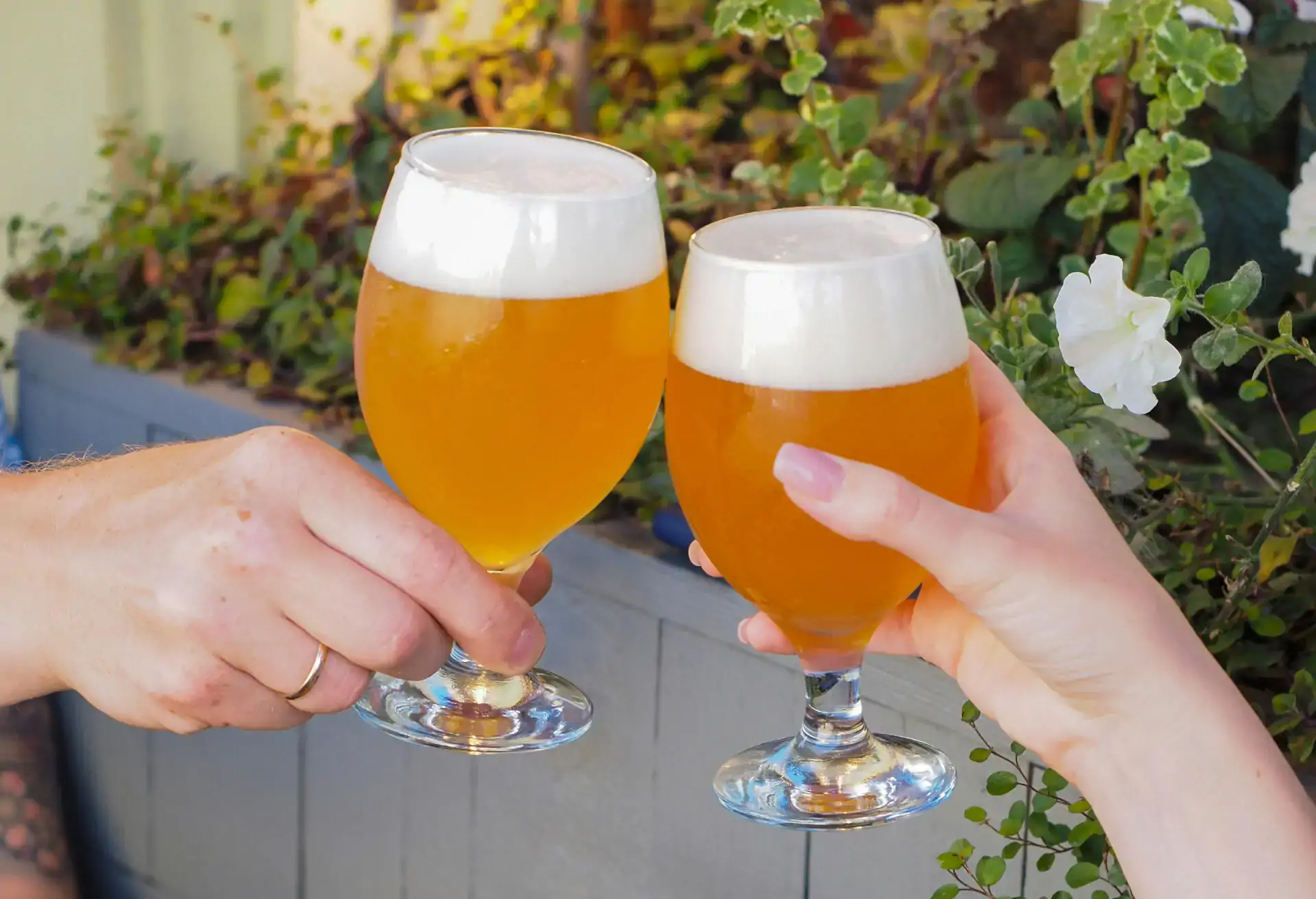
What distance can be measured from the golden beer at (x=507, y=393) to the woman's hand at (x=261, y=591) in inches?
2.2

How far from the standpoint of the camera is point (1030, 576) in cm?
84

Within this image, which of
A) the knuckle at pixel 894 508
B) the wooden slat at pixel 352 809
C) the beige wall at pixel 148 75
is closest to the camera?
the knuckle at pixel 894 508

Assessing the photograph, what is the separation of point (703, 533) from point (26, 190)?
223 centimetres

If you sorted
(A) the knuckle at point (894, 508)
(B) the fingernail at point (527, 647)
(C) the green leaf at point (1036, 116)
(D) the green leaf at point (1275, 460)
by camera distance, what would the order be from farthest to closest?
(C) the green leaf at point (1036, 116)
(D) the green leaf at point (1275, 460)
(B) the fingernail at point (527, 647)
(A) the knuckle at point (894, 508)

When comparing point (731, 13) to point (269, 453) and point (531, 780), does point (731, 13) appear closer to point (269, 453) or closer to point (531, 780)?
point (269, 453)

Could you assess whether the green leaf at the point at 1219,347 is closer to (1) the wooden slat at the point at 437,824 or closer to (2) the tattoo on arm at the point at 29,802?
(1) the wooden slat at the point at 437,824

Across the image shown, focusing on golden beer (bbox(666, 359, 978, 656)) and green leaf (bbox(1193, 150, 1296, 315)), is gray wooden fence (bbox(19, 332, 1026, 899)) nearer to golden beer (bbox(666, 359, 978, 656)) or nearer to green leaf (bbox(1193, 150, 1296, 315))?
golden beer (bbox(666, 359, 978, 656))

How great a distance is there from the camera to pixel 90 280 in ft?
7.83

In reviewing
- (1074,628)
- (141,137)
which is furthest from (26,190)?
(1074,628)

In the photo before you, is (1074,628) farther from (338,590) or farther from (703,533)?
(338,590)

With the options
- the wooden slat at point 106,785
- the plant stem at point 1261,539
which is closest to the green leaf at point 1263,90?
the plant stem at point 1261,539

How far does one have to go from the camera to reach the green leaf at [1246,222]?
1.60m

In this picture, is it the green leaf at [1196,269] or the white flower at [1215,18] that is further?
the white flower at [1215,18]

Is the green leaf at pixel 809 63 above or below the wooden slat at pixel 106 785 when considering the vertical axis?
above
